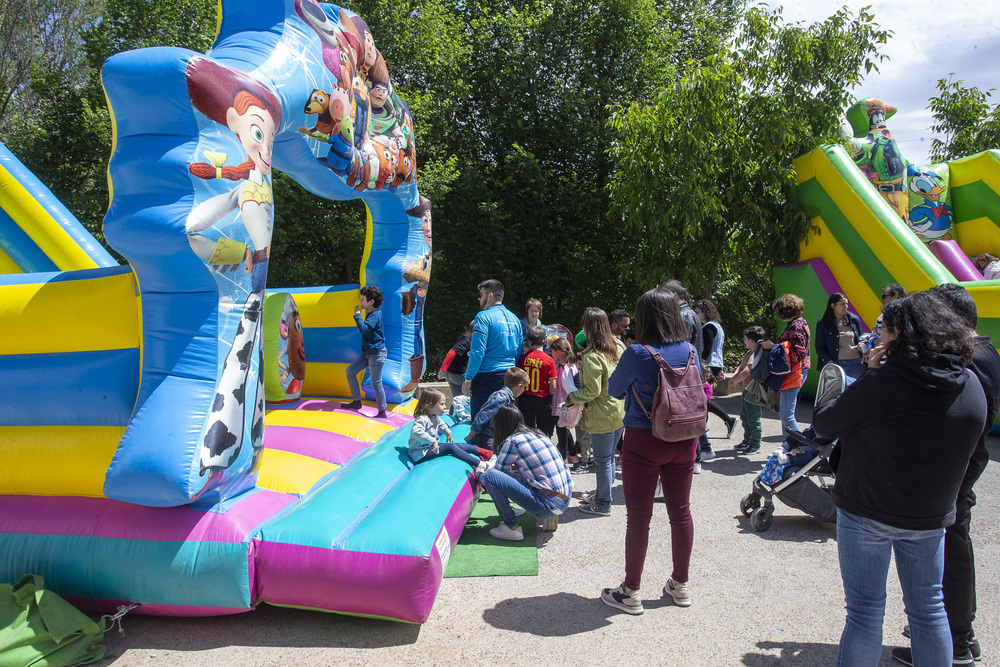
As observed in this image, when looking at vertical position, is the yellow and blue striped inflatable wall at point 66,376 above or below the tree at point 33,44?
below

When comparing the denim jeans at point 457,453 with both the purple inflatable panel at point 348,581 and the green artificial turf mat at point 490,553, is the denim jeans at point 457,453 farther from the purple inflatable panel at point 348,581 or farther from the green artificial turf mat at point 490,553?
the purple inflatable panel at point 348,581

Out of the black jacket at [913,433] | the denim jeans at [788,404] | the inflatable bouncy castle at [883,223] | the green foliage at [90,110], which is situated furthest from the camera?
the green foliage at [90,110]

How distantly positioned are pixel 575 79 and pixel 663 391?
39.6ft

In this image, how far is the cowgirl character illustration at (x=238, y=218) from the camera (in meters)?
3.08

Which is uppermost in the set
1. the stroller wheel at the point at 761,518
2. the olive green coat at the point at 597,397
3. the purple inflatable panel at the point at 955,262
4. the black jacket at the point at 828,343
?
the purple inflatable panel at the point at 955,262

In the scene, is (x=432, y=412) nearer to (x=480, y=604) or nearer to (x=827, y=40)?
(x=480, y=604)

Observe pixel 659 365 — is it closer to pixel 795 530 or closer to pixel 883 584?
pixel 883 584

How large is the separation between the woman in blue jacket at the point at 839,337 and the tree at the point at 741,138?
10.7 ft

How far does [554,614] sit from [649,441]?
3.23 ft

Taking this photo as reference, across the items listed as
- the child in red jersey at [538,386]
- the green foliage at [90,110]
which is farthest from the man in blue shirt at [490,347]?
the green foliage at [90,110]

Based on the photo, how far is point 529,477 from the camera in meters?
4.00

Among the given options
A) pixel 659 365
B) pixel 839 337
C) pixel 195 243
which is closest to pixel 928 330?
pixel 659 365

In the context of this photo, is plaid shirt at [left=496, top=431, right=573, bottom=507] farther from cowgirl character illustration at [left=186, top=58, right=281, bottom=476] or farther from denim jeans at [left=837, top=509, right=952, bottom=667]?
denim jeans at [left=837, top=509, right=952, bottom=667]

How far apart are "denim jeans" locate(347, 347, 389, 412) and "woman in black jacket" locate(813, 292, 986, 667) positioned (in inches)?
152
